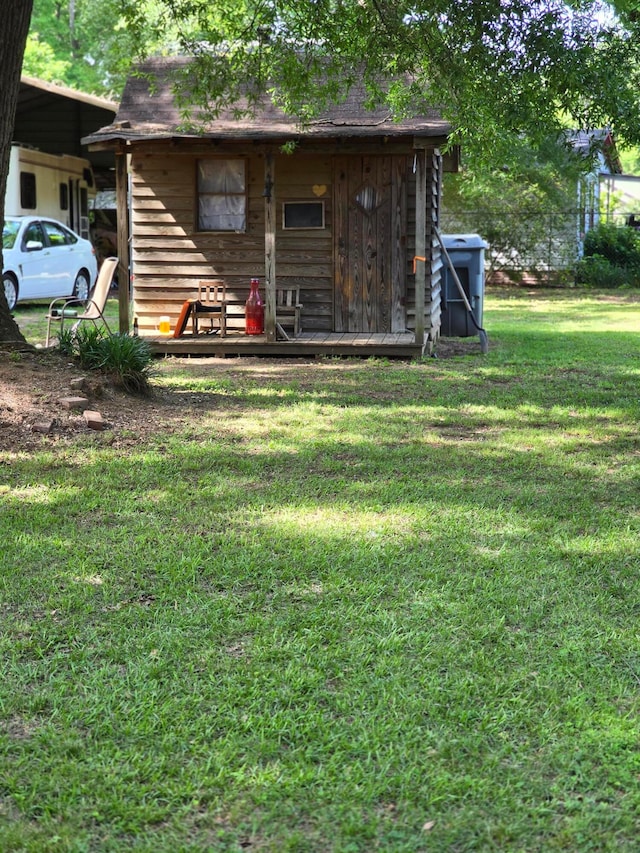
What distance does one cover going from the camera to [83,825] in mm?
2883

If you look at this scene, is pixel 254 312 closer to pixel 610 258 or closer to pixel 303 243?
pixel 303 243

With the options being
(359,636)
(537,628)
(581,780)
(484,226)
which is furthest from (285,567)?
(484,226)

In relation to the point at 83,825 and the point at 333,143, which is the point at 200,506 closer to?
the point at 83,825

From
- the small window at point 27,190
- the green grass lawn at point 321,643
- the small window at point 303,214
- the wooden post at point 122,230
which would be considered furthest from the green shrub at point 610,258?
the green grass lawn at point 321,643

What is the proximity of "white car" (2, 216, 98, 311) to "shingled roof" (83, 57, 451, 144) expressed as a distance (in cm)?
417

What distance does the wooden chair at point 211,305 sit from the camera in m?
13.9

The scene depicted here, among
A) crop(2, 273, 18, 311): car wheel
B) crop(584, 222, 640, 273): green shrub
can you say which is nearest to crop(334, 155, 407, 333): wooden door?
crop(2, 273, 18, 311): car wheel

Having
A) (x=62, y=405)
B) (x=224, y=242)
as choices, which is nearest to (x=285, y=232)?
(x=224, y=242)

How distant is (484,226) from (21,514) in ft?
76.6

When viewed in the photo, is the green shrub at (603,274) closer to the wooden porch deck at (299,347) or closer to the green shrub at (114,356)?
the wooden porch deck at (299,347)

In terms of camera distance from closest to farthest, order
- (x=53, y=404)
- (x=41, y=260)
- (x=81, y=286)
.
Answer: (x=53, y=404)
(x=41, y=260)
(x=81, y=286)

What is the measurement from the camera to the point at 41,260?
19.0 meters

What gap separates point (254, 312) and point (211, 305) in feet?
2.40

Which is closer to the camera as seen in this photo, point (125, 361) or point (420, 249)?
point (125, 361)
